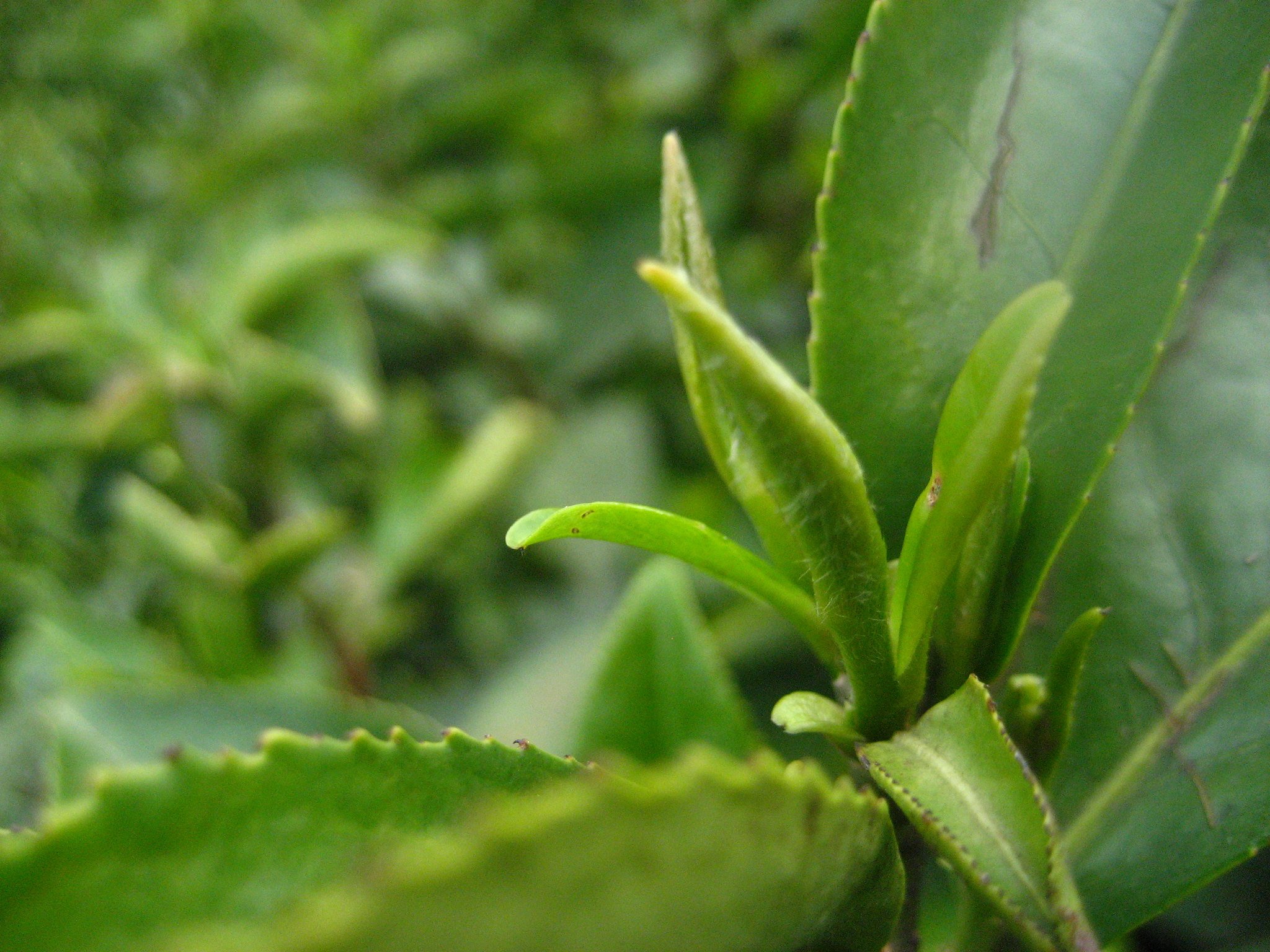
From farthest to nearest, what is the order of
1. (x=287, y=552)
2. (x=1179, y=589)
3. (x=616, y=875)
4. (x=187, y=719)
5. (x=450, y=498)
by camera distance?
(x=450, y=498), (x=287, y=552), (x=187, y=719), (x=1179, y=589), (x=616, y=875)

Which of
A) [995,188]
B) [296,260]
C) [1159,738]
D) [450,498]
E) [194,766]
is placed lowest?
[1159,738]

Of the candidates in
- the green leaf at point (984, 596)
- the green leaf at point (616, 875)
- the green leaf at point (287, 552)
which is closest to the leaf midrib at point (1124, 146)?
the green leaf at point (984, 596)

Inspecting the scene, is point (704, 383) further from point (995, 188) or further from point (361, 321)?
point (361, 321)

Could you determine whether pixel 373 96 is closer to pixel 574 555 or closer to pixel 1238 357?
pixel 574 555

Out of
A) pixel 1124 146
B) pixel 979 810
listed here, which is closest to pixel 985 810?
pixel 979 810

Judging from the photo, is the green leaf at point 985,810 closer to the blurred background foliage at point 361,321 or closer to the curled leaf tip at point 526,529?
the curled leaf tip at point 526,529

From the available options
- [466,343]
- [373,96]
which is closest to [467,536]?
[466,343]
